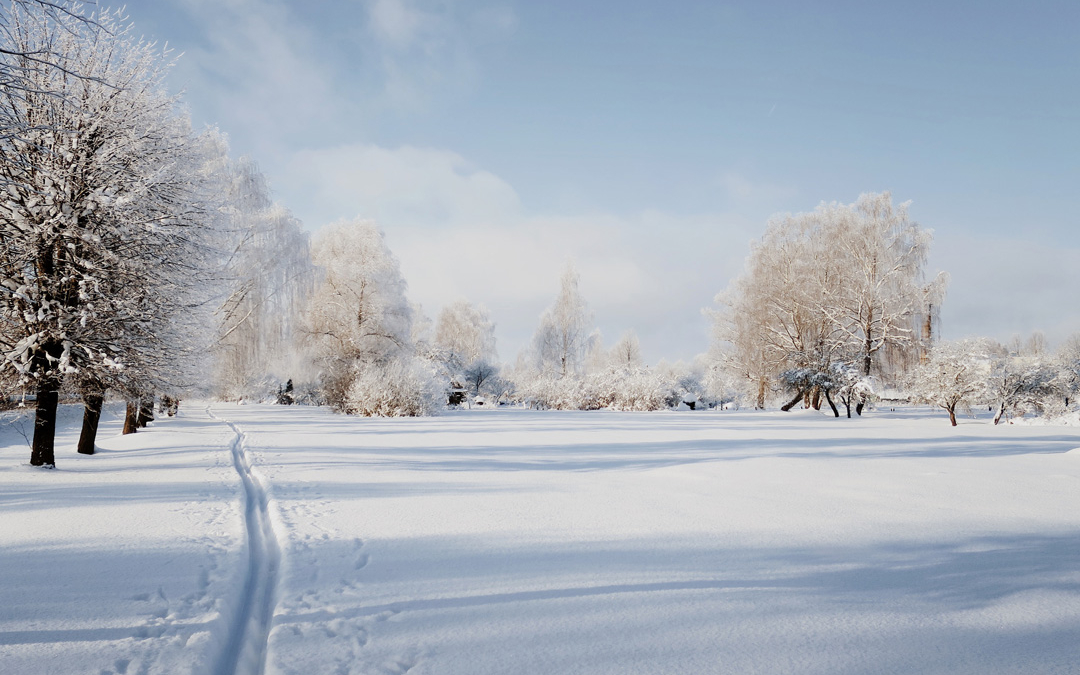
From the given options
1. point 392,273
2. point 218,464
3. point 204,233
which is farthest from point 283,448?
point 392,273

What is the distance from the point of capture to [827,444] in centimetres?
1120

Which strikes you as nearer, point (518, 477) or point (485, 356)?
point (518, 477)

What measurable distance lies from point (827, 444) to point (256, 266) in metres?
18.3

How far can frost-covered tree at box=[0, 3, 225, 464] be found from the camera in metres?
6.90

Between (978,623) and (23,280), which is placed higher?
(23,280)

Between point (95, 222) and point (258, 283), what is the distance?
1239 centimetres

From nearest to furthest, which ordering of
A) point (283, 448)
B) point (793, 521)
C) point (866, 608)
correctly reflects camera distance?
point (866, 608)
point (793, 521)
point (283, 448)

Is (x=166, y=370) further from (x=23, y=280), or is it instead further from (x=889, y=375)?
(x=889, y=375)

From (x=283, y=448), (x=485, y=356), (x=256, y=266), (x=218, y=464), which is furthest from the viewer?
(x=485, y=356)

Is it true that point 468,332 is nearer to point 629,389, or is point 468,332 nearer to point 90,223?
point 629,389

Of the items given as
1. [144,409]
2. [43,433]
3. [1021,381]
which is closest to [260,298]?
[144,409]

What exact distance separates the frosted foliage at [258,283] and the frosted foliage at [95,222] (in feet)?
27.2

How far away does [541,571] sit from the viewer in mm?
3688

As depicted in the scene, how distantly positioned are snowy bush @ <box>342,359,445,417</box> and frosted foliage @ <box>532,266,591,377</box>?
65.0 ft
